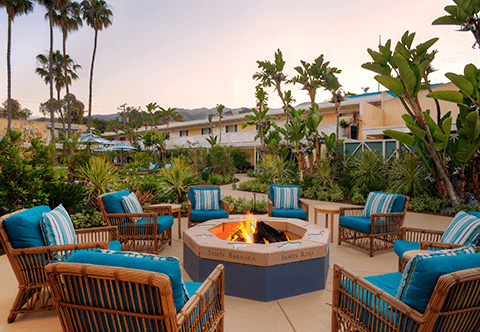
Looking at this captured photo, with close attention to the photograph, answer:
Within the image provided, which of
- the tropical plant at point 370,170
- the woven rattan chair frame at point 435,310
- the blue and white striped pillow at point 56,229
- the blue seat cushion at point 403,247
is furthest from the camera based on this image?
the tropical plant at point 370,170

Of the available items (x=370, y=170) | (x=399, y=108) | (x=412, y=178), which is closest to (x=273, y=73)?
(x=370, y=170)

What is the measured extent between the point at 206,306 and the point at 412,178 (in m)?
8.55

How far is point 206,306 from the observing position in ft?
6.37

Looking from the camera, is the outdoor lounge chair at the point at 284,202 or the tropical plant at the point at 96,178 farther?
the tropical plant at the point at 96,178

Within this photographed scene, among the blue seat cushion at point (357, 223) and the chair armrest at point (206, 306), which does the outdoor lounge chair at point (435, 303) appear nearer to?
the chair armrest at point (206, 306)

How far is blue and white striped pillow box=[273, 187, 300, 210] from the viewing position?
5.72 metres

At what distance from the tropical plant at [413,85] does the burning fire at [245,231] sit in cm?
458

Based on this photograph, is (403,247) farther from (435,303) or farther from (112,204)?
(112,204)

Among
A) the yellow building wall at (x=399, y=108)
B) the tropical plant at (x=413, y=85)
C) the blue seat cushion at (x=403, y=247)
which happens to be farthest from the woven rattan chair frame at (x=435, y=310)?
the yellow building wall at (x=399, y=108)

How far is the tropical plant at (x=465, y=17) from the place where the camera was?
5969mm

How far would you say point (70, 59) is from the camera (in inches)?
1070

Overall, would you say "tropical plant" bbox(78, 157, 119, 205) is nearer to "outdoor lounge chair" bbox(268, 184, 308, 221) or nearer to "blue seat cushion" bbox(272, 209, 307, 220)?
"outdoor lounge chair" bbox(268, 184, 308, 221)

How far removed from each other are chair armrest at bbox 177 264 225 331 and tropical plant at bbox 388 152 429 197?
7.98 meters

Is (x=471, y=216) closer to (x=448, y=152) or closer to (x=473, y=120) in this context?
(x=473, y=120)
